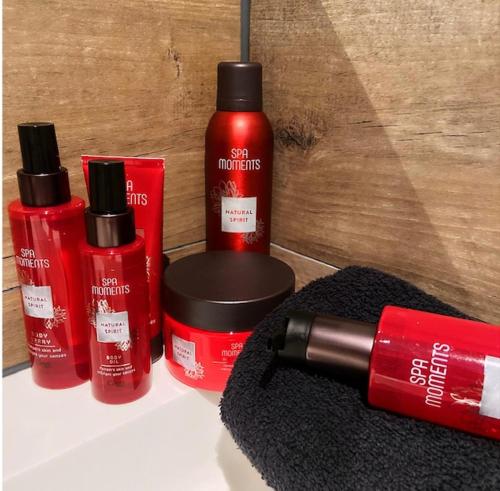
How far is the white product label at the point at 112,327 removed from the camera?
1.58 ft

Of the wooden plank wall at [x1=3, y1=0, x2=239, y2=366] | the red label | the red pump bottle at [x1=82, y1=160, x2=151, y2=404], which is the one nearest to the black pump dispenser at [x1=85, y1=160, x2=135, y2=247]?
the red pump bottle at [x1=82, y1=160, x2=151, y2=404]

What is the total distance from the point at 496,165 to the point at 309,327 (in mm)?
205

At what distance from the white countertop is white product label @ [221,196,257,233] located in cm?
18

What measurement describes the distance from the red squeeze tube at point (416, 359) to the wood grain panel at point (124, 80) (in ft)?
0.89

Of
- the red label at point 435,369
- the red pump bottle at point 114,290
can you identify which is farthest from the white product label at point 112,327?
the red label at point 435,369

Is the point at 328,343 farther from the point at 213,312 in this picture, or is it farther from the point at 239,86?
the point at 239,86

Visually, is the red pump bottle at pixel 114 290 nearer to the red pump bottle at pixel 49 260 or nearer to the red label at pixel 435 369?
the red pump bottle at pixel 49 260

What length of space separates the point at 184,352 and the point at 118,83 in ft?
0.90

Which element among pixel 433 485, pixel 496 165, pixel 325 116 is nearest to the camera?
pixel 433 485

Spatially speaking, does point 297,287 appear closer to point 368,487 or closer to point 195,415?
point 195,415

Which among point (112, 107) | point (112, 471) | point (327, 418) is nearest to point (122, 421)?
point (112, 471)

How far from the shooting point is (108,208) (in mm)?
454

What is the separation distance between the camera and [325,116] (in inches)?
22.6

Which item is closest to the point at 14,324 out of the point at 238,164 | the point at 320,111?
the point at 238,164
